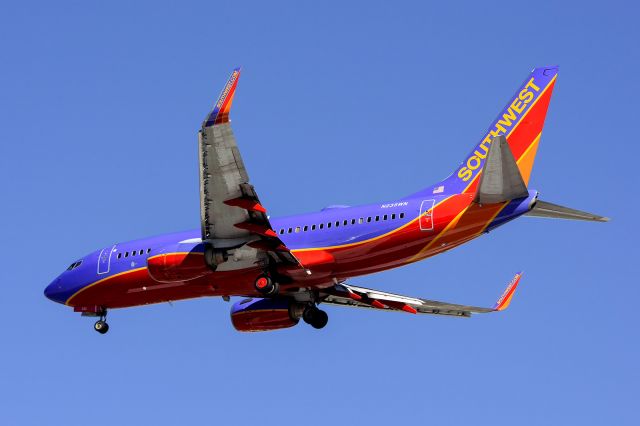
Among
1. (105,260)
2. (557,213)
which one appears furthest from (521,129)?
(105,260)

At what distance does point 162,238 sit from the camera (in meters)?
54.5

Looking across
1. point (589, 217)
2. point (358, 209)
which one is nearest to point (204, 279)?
point (358, 209)

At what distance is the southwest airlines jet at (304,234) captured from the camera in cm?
4544

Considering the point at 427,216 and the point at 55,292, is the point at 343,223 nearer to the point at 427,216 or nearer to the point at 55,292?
the point at 427,216

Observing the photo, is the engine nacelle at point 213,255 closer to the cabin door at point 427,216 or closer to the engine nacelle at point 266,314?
the engine nacelle at point 266,314

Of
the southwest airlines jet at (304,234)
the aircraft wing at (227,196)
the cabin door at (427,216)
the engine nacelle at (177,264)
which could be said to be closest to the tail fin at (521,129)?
the southwest airlines jet at (304,234)

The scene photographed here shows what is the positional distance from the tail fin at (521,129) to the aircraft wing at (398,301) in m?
8.35

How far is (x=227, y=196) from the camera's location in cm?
4619

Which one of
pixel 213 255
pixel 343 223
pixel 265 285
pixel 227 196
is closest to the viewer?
pixel 227 196

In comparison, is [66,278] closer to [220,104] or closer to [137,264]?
[137,264]

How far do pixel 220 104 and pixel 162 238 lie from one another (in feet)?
41.3

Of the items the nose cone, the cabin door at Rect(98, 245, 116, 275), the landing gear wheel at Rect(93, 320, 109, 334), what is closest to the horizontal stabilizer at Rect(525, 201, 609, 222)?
the cabin door at Rect(98, 245, 116, 275)

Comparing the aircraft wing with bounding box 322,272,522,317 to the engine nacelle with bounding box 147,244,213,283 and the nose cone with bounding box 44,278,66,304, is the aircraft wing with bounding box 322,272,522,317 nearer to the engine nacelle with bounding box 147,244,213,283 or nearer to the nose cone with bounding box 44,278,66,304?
the engine nacelle with bounding box 147,244,213,283

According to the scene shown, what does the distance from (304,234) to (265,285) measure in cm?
268
